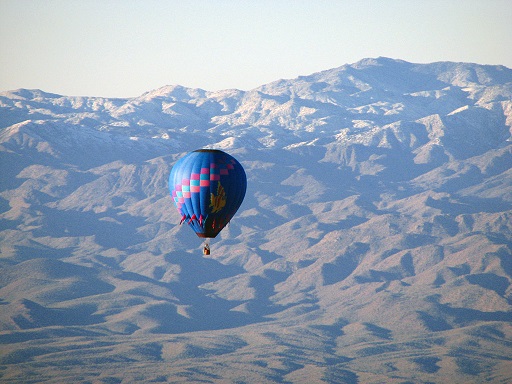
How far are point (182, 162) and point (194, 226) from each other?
7897 millimetres

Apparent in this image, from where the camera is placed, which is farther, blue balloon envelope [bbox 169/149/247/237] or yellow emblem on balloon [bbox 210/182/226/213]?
yellow emblem on balloon [bbox 210/182/226/213]

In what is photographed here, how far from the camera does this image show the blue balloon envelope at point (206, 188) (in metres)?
131

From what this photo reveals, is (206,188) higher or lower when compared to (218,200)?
higher

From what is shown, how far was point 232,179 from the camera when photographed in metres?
134

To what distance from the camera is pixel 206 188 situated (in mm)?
132000

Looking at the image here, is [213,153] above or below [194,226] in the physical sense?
above

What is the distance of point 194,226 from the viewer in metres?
133

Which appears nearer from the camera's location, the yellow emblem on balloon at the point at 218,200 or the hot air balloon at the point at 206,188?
the hot air balloon at the point at 206,188

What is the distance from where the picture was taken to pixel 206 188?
13200cm

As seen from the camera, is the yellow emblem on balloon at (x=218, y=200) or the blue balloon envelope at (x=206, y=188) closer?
the blue balloon envelope at (x=206, y=188)

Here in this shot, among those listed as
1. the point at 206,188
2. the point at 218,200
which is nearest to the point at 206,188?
the point at 206,188

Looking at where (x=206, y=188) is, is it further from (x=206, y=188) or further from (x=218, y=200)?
(x=218, y=200)

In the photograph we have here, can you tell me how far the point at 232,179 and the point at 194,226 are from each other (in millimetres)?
7197

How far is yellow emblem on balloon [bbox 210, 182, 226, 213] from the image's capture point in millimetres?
131500
